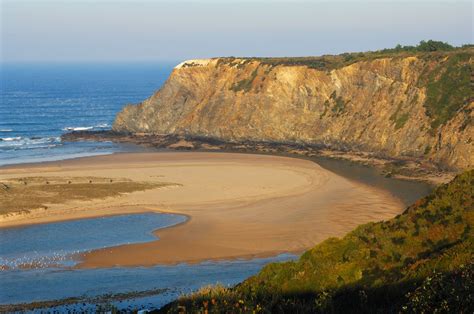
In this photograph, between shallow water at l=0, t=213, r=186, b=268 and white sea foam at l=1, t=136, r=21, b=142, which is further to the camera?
white sea foam at l=1, t=136, r=21, b=142

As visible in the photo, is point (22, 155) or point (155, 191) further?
point (22, 155)

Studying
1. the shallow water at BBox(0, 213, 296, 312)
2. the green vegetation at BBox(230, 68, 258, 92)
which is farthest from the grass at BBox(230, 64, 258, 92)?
the shallow water at BBox(0, 213, 296, 312)

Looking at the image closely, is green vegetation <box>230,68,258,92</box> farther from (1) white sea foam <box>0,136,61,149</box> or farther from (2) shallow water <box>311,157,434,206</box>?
(1) white sea foam <box>0,136,61,149</box>

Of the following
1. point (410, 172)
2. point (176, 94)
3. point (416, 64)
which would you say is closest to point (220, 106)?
point (176, 94)

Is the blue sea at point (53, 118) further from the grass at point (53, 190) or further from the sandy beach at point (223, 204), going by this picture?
the grass at point (53, 190)

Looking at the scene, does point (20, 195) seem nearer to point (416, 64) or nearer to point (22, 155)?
point (22, 155)

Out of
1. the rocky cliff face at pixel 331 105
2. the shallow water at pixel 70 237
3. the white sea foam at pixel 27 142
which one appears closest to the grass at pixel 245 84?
the rocky cliff face at pixel 331 105

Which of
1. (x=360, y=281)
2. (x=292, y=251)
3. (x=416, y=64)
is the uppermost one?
(x=416, y=64)
